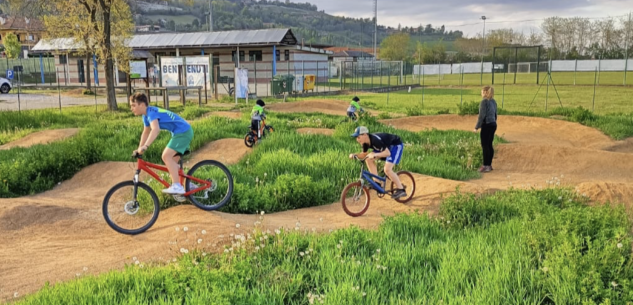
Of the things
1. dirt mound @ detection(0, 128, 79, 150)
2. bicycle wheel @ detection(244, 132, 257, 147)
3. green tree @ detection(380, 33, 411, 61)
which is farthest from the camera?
green tree @ detection(380, 33, 411, 61)

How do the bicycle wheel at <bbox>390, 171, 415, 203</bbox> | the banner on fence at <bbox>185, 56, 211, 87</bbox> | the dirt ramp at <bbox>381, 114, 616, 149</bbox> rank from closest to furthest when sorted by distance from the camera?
the bicycle wheel at <bbox>390, 171, 415, 203</bbox>, the dirt ramp at <bbox>381, 114, 616, 149</bbox>, the banner on fence at <bbox>185, 56, 211, 87</bbox>

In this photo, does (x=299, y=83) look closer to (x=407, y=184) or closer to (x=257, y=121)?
(x=257, y=121)

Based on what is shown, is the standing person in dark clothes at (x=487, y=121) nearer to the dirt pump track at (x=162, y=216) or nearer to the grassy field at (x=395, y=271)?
the dirt pump track at (x=162, y=216)

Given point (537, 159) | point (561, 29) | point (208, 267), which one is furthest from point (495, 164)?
point (561, 29)

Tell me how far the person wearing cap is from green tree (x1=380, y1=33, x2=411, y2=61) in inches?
3711

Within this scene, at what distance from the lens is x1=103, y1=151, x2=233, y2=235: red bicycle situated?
6.42 meters

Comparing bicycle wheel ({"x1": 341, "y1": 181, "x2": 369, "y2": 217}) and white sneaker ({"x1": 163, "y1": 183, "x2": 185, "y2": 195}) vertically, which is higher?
white sneaker ({"x1": 163, "y1": 183, "x2": 185, "y2": 195})

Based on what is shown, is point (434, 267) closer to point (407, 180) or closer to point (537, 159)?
point (407, 180)

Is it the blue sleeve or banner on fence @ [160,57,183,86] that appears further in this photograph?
banner on fence @ [160,57,183,86]

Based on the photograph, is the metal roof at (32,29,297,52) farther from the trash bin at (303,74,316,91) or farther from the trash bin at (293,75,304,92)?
the trash bin at (293,75,304,92)

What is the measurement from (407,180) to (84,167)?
6387mm

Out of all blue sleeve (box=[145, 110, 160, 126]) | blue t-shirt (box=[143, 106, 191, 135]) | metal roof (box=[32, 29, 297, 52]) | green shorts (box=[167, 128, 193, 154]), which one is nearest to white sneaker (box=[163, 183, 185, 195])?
green shorts (box=[167, 128, 193, 154])

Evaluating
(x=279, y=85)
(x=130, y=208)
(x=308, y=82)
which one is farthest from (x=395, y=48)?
(x=130, y=208)

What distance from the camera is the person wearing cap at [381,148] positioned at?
6.89 meters
